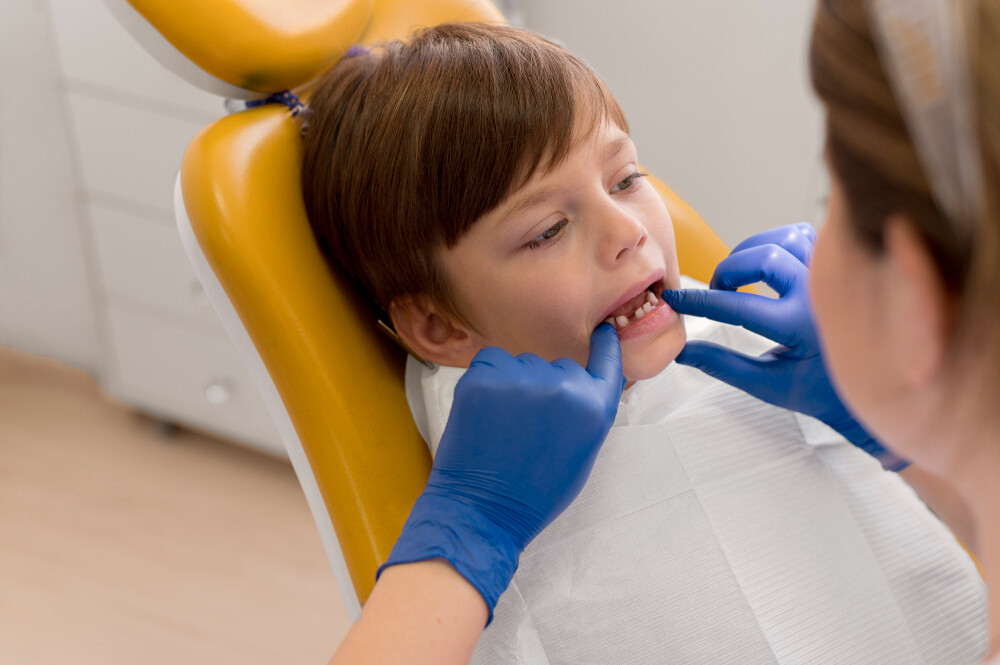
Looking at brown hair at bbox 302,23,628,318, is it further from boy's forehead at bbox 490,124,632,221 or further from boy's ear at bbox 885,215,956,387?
boy's ear at bbox 885,215,956,387

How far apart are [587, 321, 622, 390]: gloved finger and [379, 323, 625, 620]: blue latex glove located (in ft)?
0.09

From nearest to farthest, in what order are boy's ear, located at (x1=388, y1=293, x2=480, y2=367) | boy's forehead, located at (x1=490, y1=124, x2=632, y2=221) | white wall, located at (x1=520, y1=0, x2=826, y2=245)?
1. boy's forehead, located at (x1=490, y1=124, x2=632, y2=221)
2. boy's ear, located at (x1=388, y1=293, x2=480, y2=367)
3. white wall, located at (x1=520, y1=0, x2=826, y2=245)

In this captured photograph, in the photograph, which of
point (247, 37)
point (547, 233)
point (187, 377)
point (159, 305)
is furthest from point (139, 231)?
point (547, 233)

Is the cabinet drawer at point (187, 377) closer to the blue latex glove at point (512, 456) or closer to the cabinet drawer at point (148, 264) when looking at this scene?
the cabinet drawer at point (148, 264)

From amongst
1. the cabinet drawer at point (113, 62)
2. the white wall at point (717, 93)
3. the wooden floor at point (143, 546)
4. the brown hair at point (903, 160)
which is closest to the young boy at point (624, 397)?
the brown hair at point (903, 160)

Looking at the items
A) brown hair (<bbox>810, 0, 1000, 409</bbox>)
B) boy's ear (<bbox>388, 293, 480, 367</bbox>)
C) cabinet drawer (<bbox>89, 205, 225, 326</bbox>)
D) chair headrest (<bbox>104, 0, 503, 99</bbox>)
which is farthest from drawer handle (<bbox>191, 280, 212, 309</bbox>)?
brown hair (<bbox>810, 0, 1000, 409</bbox>)

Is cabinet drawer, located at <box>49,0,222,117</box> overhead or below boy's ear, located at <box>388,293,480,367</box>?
overhead

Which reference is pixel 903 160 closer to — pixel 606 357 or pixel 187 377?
pixel 606 357

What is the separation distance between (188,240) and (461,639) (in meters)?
0.58

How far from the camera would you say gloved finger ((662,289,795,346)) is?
37.5 inches

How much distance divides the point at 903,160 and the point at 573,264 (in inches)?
19.1

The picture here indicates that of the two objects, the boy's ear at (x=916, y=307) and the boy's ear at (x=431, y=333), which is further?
the boy's ear at (x=431, y=333)

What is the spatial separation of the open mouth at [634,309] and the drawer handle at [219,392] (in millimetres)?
1353

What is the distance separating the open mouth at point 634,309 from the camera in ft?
3.20
